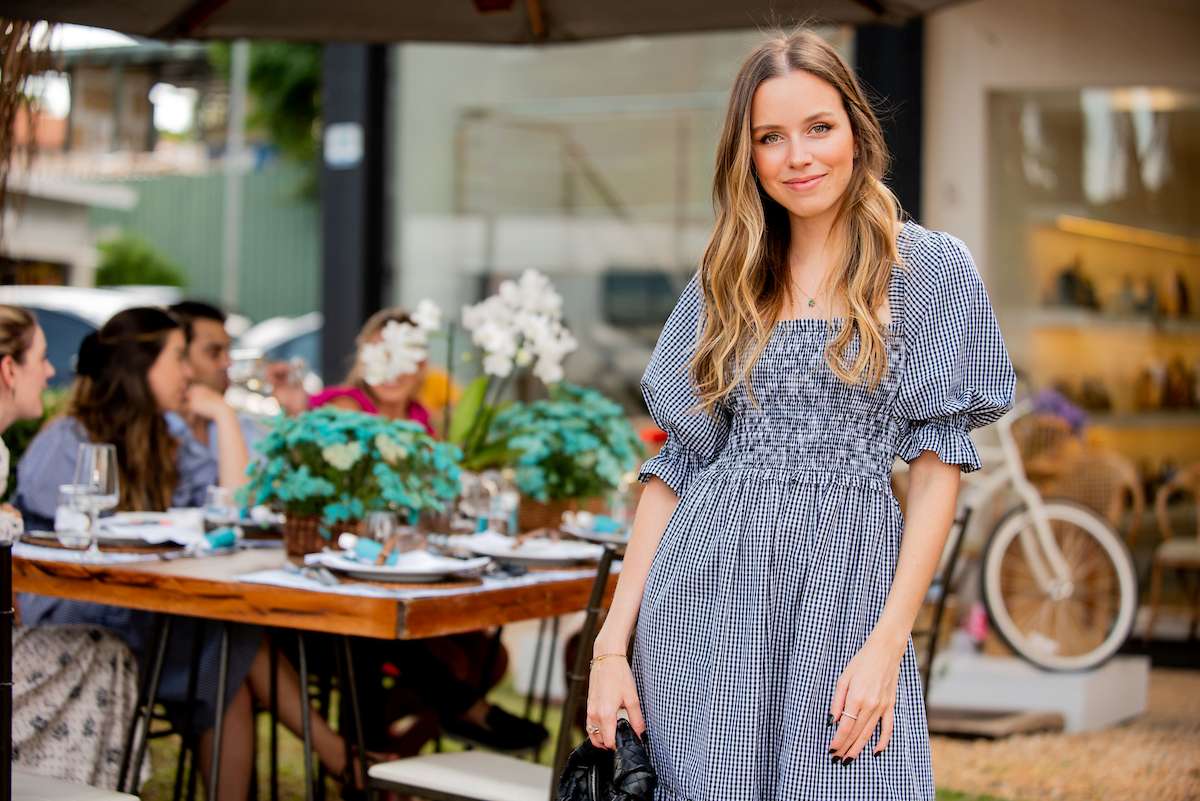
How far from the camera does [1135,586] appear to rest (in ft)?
20.9

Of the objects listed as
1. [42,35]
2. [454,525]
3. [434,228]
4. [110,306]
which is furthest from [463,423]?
[110,306]

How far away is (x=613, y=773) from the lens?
2.19 meters

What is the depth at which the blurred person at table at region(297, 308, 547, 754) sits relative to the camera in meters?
4.23

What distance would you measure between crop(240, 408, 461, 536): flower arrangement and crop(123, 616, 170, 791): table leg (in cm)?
44

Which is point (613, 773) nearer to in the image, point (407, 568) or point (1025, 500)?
point (407, 568)

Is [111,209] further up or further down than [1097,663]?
further up

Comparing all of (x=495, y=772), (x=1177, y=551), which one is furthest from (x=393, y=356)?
(x=1177, y=551)

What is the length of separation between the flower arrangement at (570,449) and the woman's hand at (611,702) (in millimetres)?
1941

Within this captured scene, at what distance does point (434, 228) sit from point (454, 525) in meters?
4.86

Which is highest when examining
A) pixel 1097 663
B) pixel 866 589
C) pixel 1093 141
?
pixel 1093 141

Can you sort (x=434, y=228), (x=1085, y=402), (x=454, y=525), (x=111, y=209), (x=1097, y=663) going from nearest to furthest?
(x=454, y=525)
(x=1097, y=663)
(x=1085, y=402)
(x=434, y=228)
(x=111, y=209)

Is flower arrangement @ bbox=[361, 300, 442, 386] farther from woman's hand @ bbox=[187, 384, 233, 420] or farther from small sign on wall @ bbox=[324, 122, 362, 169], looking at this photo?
small sign on wall @ bbox=[324, 122, 362, 169]

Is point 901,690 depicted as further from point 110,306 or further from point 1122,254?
point 110,306

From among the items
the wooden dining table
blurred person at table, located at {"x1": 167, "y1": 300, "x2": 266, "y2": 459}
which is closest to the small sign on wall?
blurred person at table, located at {"x1": 167, "y1": 300, "x2": 266, "y2": 459}
